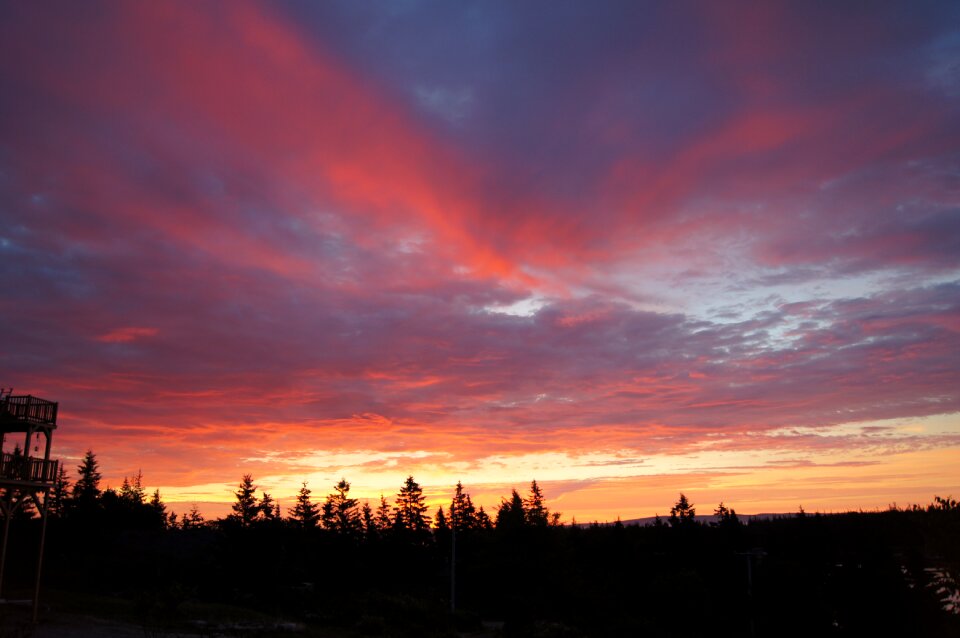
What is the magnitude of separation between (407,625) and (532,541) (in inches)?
736

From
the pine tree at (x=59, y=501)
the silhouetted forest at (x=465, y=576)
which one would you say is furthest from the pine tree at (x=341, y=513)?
the pine tree at (x=59, y=501)

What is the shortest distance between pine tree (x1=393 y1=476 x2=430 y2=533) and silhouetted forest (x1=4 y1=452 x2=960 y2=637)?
746 millimetres

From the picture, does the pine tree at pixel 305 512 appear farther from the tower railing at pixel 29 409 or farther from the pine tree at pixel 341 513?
the tower railing at pixel 29 409

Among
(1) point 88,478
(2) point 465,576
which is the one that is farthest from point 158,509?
(2) point 465,576

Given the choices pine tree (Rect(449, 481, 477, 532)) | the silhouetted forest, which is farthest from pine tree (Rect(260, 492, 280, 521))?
pine tree (Rect(449, 481, 477, 532))

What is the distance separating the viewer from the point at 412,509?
3204 inches

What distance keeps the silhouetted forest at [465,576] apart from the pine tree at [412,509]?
75 cm

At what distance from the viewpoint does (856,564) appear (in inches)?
1708

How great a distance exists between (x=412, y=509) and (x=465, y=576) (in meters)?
16.3

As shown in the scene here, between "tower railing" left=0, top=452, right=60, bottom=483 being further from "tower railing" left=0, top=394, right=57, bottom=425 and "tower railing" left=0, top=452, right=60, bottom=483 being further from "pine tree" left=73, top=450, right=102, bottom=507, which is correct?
"pine tree" left=73, top=450, right=102, bottom=507

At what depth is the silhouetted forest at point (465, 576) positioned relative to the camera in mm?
37250

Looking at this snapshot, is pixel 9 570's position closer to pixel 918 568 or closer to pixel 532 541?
pixel 532 541

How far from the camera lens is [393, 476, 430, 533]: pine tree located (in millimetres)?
79812

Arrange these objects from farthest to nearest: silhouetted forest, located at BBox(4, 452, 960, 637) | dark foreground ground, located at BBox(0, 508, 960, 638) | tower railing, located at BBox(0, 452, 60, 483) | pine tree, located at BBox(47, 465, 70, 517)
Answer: pine tree, located at BBox(47, 465, 70, 517), silhouetted forest, located at BBox(4, 452, 960, 637), dark foreground ground, located at BBox(0, 508, 960, 638), tower railing, located at BBox(0, 452, 60, 483)
